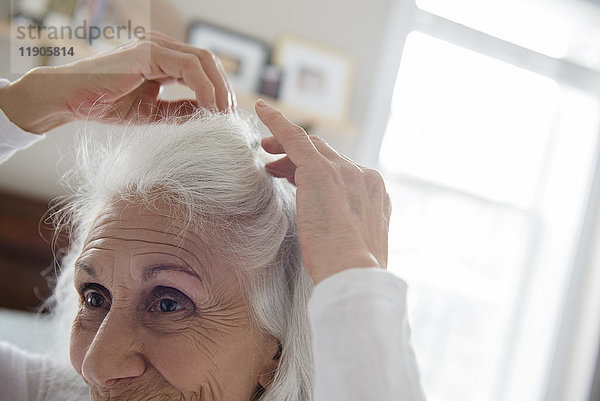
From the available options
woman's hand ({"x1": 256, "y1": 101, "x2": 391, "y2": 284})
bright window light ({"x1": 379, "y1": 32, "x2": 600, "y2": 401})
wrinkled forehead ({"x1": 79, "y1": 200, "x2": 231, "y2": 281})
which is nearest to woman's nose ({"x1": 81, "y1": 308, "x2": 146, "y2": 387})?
wrinkled forehead ({"x1": 79, "y1": 200, "x2": 231, "y2": 281})

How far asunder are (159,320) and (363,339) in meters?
0.39

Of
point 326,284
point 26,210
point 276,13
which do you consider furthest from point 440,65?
point 326,284

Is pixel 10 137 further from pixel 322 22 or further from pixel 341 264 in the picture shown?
pixel 322 22

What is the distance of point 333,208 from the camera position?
0.85 m

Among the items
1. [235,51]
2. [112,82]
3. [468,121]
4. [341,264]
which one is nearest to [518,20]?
[468,121]

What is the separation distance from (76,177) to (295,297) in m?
0.67

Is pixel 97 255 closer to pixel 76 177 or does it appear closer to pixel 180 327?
pixel 180 327

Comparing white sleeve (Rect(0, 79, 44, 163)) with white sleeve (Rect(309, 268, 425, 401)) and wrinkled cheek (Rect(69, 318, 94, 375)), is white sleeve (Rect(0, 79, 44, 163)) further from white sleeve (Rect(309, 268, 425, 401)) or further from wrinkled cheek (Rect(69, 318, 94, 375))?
white sleeve (Rect(309, 268, 425, 401))

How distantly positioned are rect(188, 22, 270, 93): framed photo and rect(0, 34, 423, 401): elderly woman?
2.06 metres

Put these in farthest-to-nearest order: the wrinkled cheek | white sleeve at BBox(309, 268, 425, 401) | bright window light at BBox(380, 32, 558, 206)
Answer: bright window light at BBox(380, 32, 558, 206), the wrinkled cheek, white sleeve at BBox(309, 268, 425, 401)

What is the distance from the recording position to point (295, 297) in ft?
3.51

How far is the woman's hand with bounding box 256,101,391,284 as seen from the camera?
82cm

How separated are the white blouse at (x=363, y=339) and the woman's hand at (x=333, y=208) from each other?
0.04 metres

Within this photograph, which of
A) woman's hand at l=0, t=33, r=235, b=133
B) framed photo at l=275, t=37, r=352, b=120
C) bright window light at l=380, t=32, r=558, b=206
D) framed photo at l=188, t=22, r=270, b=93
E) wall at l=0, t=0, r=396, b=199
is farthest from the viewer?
bright window light at l=380, t=32, r=558, b=206
